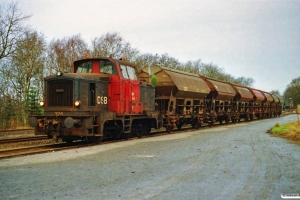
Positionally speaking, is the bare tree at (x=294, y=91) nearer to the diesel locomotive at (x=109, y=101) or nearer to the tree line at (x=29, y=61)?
the tree line at (x=29, y=61)

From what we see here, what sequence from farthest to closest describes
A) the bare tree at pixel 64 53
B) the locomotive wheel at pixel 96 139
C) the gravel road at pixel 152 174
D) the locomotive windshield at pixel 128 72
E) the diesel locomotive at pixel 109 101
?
1. the bare tree at pixel 64 53
2. the locomotive windshield at pixel 128 72
3. the locomotive wheel at pixel 96 139
4. the diesel locomotive at pixel 109 101
5. the gravel road at pixel 152 174

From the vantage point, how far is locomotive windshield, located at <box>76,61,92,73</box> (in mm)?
14984

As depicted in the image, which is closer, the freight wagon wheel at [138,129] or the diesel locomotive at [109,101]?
the diesel locomotive at [109,101]

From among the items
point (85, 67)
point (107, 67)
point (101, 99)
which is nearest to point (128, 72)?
point (107, 67)

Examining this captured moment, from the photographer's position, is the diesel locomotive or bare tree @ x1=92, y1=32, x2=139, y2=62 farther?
bare tree @ x1=92, y1=32, x2=139, y2=62

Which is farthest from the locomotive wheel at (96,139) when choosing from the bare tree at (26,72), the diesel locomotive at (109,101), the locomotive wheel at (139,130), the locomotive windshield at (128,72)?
the bare tree at (26,72)

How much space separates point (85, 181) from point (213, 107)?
69.5 ft

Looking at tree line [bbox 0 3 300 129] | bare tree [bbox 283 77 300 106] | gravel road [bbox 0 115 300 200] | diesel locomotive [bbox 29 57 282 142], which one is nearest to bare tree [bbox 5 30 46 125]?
tree line [bbox 0 3 300 129]

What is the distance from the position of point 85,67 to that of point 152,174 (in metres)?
8.49

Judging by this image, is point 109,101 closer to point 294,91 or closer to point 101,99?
point 101,99

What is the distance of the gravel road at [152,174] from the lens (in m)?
6.18

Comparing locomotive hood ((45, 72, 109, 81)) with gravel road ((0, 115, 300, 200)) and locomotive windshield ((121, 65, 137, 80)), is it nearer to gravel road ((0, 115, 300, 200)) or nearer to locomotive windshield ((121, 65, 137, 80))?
locomotive windshield ((121, 65, 137, 80))

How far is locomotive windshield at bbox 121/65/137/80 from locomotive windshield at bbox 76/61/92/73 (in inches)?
59.2

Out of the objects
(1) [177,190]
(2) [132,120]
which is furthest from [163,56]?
(1) [177,190]
